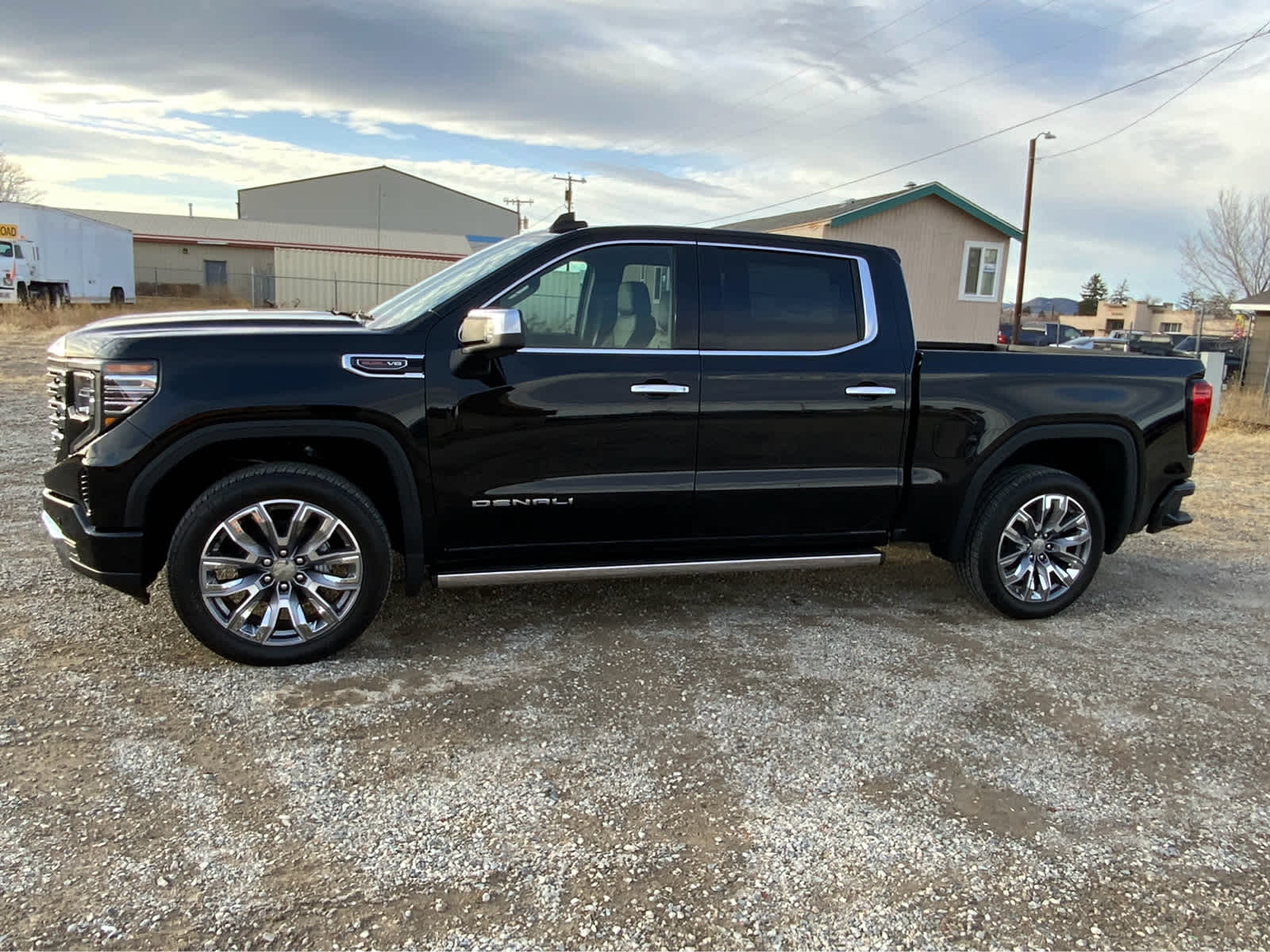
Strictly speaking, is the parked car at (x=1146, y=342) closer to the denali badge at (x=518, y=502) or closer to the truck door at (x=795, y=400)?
the truck door at (x=795, y=400)

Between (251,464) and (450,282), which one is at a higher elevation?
(450,282)

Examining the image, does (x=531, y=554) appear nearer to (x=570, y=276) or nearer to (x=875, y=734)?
(x=570, y=276)

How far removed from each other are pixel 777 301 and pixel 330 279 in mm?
35375

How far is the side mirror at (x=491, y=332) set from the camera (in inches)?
143

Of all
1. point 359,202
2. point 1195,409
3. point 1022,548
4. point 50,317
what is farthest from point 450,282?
point 359,202

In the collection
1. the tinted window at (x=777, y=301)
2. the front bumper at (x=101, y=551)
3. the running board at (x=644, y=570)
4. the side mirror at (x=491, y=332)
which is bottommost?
the running board at (x=644, y=570)

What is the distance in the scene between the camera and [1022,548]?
4.84 metres

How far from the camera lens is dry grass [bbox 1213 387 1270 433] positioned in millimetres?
13617

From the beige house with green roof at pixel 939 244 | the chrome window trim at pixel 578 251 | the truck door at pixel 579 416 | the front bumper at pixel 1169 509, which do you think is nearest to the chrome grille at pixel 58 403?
the truck door at pixel 579 416

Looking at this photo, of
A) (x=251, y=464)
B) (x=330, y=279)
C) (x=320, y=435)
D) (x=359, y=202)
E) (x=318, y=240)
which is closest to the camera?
(x=320, y=435)

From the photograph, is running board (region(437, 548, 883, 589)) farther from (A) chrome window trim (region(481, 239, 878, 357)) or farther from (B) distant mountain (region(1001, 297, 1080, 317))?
(B) distant mountain (region(1001, 297, 1080, 317))

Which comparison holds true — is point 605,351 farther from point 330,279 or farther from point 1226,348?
point 330,279

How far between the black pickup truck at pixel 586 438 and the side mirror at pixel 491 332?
1cm

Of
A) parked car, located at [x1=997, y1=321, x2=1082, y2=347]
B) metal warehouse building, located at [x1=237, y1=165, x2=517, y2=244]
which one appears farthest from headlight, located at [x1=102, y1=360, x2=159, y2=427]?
metal warehouse building, located at [x1=237, y1=165, x2=517, y2=244]
